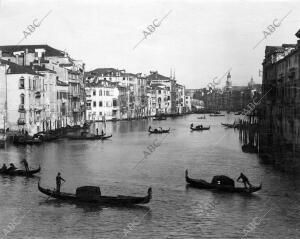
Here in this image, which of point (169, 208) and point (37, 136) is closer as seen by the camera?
point (169, 208)

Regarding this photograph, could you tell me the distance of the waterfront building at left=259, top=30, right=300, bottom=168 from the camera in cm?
4241

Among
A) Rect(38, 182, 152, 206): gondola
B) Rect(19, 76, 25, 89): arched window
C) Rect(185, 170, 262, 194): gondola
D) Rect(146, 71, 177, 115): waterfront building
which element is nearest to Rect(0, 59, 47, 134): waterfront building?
Rect(19, 76, 25, 89): arched window

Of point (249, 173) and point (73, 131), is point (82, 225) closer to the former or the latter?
point (249, 173)

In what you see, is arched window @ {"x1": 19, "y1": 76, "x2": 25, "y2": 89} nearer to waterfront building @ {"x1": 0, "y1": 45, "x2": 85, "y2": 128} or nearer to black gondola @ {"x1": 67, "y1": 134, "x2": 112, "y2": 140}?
→ black gondola @ {"x1": 67, "y1": 134, "x2": 112, "y2": 140}

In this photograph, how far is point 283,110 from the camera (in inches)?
2096

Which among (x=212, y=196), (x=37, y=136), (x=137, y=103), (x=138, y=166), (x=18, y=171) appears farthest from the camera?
(x=137, y=103)

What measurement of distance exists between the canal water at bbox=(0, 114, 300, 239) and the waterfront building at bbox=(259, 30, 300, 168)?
245 centimetres

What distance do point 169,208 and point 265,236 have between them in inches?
217

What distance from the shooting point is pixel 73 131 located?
70.9 m

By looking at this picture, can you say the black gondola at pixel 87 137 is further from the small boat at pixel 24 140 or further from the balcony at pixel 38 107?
the small boat at pixel 24 140

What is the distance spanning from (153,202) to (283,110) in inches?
1241

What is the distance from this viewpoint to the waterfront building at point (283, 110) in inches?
1670

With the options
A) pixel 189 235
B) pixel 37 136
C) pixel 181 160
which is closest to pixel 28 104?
pixel 37 136

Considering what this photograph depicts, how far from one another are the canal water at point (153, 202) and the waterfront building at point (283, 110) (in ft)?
8.04
